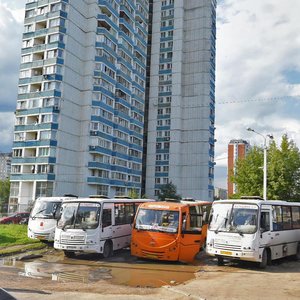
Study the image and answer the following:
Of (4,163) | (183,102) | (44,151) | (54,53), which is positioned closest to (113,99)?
(54,53)

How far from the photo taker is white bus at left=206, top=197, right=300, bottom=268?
1602 cm

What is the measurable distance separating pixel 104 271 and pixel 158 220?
357 cm

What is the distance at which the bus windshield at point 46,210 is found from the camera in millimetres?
21394

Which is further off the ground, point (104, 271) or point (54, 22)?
point (54, 22)

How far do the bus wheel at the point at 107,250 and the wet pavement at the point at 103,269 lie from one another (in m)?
0.32

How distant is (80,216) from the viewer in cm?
1811

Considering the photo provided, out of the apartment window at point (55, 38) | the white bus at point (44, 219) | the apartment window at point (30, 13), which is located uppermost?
the apartment window at point (30, 13)

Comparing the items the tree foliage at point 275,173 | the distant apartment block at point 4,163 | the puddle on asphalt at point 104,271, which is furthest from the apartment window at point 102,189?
the distant apartment block at point 4,163

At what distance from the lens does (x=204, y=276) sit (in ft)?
48.0

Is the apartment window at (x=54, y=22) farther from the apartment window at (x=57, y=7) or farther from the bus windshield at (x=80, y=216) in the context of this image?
the bus windshield at (x=80, y=216)

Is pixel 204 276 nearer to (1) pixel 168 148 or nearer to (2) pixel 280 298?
(2) pixel 280 298

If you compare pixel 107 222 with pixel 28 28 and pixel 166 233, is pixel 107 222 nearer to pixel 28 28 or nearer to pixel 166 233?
pixel 166 233

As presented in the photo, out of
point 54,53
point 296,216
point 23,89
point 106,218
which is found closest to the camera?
point 106,218

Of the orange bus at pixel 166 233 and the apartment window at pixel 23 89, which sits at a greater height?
the apartment window at pixel 23 89
